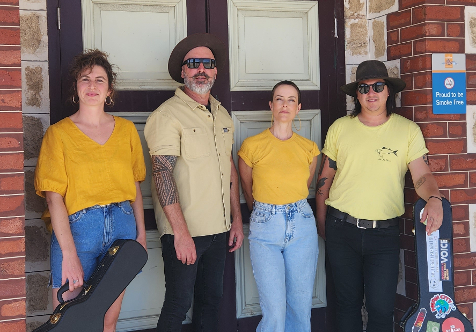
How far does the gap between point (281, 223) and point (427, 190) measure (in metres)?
0.88

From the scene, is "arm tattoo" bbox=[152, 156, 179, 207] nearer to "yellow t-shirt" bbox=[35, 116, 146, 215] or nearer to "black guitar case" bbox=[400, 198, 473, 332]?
"yellow t-shirt" bbox=[35, 116, 146, 215]

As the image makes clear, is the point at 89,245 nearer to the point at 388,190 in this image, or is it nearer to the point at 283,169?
the point at 283,169

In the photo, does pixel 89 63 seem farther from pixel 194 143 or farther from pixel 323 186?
pixel 323 186

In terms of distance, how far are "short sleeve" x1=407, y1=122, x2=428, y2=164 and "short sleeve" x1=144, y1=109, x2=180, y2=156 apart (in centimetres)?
141

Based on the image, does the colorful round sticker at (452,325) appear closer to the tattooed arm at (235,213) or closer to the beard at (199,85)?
the tattooed arm at (235,213)

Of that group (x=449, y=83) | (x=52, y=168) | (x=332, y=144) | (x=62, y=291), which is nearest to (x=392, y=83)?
(x=449, y=83)

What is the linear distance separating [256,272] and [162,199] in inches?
29.1

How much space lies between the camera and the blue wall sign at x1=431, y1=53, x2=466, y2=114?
343 centimetres

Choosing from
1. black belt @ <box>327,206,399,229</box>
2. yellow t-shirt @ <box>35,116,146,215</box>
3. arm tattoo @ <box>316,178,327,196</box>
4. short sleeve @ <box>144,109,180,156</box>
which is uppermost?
short sleeve @ <box>144,109,180,156</box>

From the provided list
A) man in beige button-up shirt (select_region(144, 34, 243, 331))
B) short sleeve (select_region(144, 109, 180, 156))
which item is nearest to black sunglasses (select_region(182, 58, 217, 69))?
man in beige button-up shirt (select_region(144, 34, 243, 331))

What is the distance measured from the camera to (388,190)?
3223 mm

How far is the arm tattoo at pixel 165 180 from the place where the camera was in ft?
9.46

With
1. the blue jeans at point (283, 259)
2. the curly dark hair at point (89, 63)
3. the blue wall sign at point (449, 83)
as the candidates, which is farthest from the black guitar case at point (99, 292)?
the blue wall sign at point (449, 83)

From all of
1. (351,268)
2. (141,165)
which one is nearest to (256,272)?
(351,268)
